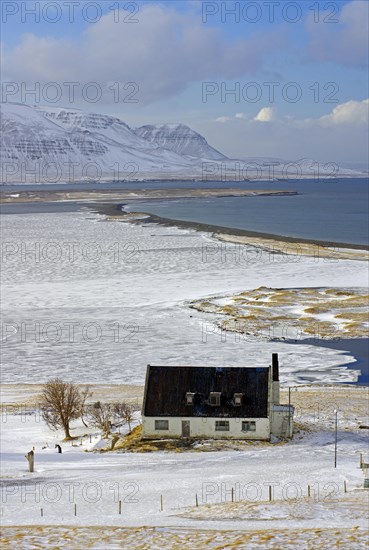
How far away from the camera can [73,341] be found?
55594mm

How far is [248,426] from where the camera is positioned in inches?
1415

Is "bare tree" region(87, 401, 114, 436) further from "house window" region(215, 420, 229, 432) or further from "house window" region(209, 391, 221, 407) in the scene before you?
"house window" region(215, 420, 229, 432)

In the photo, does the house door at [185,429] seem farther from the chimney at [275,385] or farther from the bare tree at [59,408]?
the bare tree at [59,408]

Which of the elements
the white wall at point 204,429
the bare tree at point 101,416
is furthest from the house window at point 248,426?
the bare tree at point 101,416

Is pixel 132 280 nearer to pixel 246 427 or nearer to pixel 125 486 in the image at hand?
pixel 246 427

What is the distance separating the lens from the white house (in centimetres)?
3591

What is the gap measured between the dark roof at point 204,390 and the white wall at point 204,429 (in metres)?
0.23

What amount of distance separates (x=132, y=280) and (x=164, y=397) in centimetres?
4438

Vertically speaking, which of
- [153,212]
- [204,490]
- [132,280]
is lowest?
[204,490]

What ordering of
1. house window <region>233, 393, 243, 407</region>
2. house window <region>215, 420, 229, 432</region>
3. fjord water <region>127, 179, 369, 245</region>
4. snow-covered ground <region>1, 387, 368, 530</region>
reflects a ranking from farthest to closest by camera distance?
fjord water <region>127, 179, 369, 245</region> < house window <region>233, 393, 243, 407</region> < house window <region>215, 420, 229, 432</region> < snow-covered ground <region>1, 387, 368, 530</region>

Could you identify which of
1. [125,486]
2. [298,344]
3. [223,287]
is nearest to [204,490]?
[125,486]

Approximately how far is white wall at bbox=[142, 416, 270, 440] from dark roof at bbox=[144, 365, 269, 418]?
0.76ft

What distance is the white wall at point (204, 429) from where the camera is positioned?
35.8 meters

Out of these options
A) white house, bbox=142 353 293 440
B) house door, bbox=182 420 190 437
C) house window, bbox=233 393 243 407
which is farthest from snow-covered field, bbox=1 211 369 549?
house door, bbox=182 420 190 437
